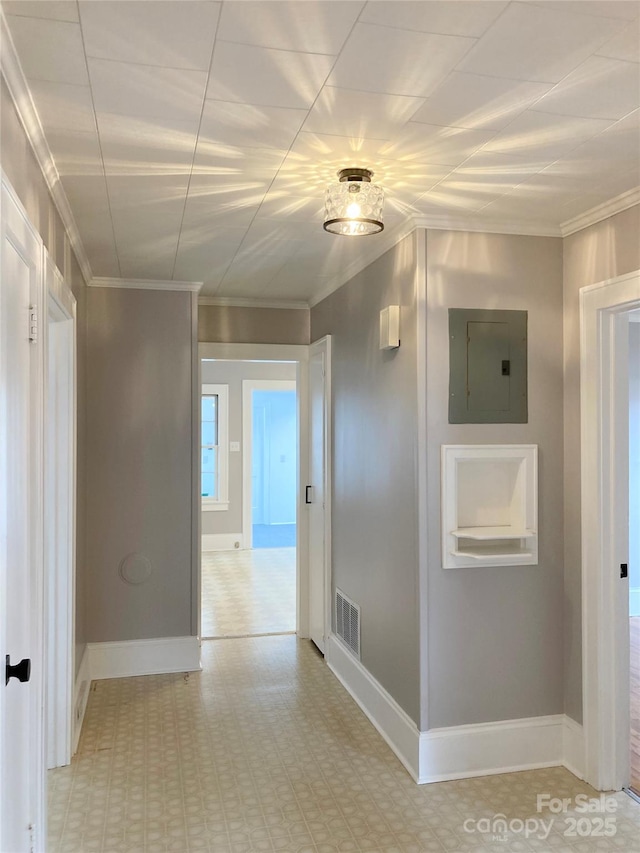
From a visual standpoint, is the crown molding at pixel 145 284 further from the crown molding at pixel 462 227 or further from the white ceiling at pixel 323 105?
the crown molding at pixel 462 227

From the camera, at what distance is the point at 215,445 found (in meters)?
8.29

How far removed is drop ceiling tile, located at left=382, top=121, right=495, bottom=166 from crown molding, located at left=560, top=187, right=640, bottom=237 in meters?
0.76

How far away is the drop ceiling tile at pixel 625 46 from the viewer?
1.54 m

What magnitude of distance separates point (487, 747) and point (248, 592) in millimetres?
3560

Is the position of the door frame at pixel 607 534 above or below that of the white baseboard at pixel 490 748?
above

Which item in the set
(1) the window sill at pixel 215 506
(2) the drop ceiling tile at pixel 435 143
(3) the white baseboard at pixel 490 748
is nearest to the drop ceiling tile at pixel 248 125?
(2) the drop ceiling tile at pixel 435 143

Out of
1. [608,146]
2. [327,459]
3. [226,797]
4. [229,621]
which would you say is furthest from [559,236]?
[229,621]

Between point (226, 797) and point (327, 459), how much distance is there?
81.7 inches

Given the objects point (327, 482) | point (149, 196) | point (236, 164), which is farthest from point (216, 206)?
point (327, 482)

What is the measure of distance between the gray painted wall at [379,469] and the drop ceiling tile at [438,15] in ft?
4.74

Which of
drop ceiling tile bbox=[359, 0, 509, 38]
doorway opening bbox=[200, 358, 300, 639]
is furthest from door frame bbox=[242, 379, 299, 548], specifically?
drop ceiling tile bbox=[359, 0, 509, 38]

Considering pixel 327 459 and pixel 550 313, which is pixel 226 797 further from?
pixel 550 313

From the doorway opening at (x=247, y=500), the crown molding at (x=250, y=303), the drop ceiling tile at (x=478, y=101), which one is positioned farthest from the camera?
the doorway opening at (x=247, y=500)

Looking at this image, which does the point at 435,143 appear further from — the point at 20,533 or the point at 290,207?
the point at 20,533
